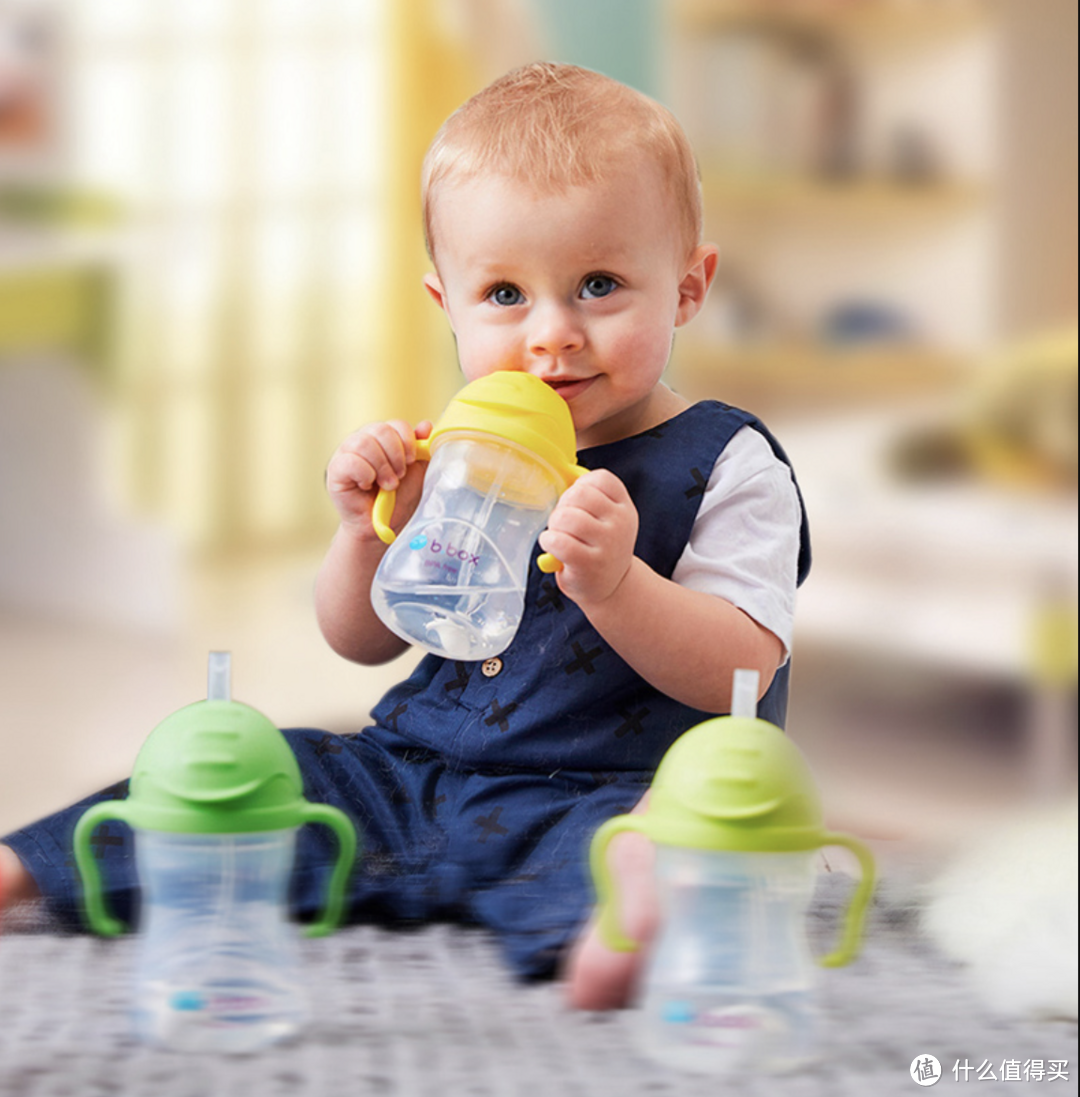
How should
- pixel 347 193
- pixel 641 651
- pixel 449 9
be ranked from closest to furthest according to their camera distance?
1. pixel 641 651
2. pixel 449 9
3. pixel 347 193

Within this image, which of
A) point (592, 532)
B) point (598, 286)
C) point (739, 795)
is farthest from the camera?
point (598, 286)

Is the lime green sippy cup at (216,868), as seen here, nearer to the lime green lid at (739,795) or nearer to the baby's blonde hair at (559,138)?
the lime green lid at (739,795)

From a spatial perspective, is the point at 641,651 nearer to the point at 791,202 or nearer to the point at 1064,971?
the point at 1064,971

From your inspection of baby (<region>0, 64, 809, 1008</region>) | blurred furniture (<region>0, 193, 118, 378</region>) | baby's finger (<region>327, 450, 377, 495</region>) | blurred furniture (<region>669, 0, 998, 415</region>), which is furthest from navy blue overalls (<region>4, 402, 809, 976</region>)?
blurred furniture (<region>0, 193, 118, 378</region>)

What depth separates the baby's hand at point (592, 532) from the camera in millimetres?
642

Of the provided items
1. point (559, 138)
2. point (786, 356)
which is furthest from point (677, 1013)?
point (786, 356)

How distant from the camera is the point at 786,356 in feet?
5.34

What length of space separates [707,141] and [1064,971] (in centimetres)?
106

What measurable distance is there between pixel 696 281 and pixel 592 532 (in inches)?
9.0

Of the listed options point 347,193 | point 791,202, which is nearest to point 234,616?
point 347,193

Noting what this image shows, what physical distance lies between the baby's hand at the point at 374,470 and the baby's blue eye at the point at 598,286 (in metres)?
0.10

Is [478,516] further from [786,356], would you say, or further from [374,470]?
[786,356]

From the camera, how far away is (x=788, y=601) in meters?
0.76

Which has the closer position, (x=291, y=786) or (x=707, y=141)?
(x=291, y=786)
